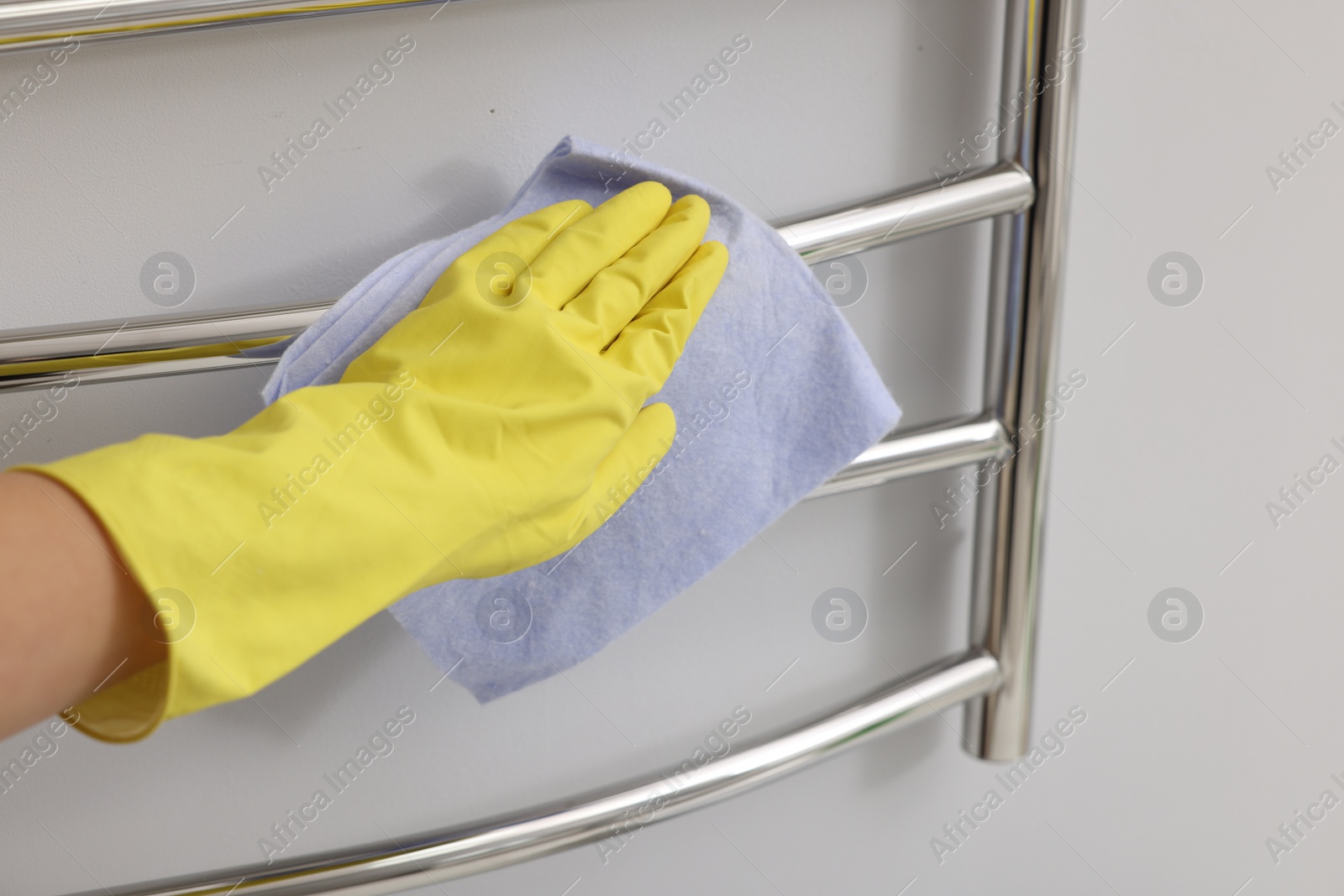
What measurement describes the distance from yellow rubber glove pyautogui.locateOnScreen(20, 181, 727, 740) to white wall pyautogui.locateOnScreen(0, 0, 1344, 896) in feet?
0.48

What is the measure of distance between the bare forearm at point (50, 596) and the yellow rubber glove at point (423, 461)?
0.01 meters

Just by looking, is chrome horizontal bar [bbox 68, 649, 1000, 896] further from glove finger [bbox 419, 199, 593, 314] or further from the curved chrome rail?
glove finger [bbox 419, 199, 593, 314]

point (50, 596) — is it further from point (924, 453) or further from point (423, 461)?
point (924, 453)

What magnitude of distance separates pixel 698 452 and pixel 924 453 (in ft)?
0.63

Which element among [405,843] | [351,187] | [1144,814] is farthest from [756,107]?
[1144,814]

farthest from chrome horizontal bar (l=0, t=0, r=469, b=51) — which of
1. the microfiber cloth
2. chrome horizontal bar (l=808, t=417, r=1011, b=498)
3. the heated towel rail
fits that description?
chrome horizontal bar (l=808, t=417, r=1011, b=498)

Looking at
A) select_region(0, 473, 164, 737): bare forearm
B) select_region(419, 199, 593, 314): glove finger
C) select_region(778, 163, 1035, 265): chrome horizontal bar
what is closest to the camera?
select_region(0, 473, 164, 737): bare forearm

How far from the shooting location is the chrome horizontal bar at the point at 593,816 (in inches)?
21.0

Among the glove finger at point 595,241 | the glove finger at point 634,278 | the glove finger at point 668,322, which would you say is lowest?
the glove finger at point 668,322

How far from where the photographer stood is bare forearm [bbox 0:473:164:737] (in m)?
0.27

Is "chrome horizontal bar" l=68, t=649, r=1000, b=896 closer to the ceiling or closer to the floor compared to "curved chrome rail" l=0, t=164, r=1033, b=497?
closer to the floor

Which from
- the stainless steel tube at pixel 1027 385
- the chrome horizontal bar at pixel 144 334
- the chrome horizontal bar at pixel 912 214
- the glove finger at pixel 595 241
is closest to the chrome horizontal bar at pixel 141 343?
the chrome horizontal bar at pixel 144 334

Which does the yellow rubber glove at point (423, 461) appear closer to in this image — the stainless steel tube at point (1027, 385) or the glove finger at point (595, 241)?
the glove finger at point (595, 241)

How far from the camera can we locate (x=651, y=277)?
0.41 m
